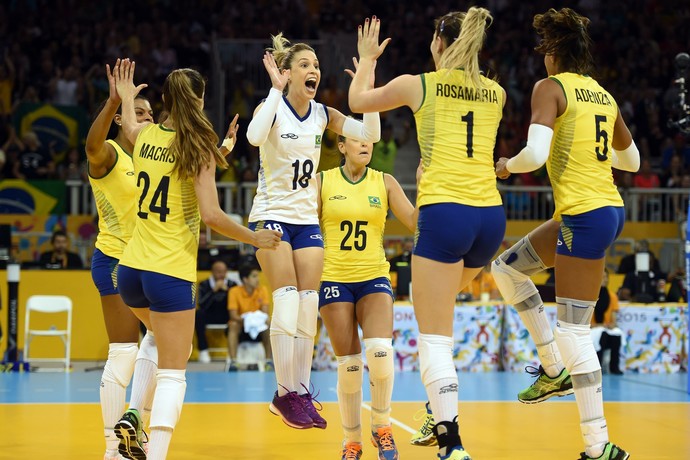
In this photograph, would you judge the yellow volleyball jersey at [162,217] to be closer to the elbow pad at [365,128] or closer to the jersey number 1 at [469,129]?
the elbow pad at [365,128]

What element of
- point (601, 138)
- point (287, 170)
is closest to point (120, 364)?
point (287, 170)

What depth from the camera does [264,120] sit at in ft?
21.1

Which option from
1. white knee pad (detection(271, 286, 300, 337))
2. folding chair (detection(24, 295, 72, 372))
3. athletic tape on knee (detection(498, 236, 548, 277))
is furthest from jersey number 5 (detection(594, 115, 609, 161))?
folding chair (detection(24, 295, 72, 372))

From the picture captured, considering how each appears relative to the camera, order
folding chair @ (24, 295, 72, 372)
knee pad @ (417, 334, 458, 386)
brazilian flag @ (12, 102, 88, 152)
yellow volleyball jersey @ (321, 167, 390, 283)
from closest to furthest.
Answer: knee pad @ (417, 334, 458, 386)
yellow volleyball jersey @ (321, 167, 390, 283)
folding chair @ (24, 295, 72, 372)
brazilian flag @ (12, 102, 88, 152)

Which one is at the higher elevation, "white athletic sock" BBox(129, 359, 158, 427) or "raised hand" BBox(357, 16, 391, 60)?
"raised hand" BBox(357, 16, 391, 60)

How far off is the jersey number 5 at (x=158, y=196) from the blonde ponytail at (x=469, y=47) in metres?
1.68

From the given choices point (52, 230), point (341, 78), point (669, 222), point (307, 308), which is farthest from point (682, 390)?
point (341, 78)

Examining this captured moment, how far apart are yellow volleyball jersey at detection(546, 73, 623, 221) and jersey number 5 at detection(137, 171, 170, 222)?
227 cm

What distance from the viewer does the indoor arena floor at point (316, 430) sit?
297 inches

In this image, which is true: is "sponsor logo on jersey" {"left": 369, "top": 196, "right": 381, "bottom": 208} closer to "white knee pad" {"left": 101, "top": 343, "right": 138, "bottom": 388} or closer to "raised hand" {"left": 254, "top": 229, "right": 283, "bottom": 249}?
"raised hand" {"left": 254, "top": 229, "right": 283, "bottom": 249}

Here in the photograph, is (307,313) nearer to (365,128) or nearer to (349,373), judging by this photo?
(349,373)

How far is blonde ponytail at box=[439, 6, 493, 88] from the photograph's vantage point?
18.2ft

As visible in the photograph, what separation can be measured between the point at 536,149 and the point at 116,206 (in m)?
2.78

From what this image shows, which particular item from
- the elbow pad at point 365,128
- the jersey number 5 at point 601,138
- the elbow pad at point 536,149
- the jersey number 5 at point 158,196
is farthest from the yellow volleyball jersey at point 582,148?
the jersey number 5 at point 158,196
